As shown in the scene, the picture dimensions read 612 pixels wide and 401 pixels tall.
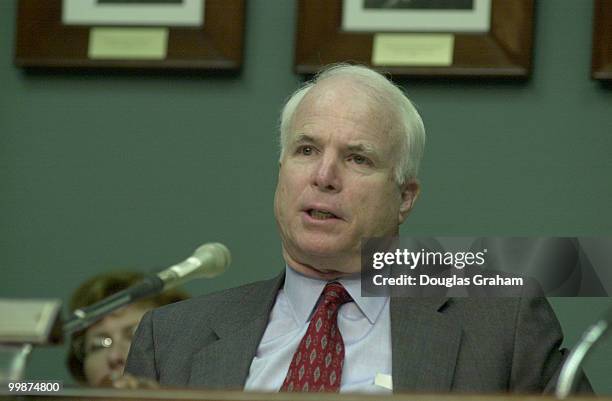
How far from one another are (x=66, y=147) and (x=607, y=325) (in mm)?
2672

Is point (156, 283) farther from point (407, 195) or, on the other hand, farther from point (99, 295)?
point (99, 295)

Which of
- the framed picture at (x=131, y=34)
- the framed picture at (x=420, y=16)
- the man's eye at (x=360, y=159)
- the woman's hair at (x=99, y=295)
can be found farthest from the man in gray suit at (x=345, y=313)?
the framed picture at (x=131, y=34)

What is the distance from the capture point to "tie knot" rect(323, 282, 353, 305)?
330 cm

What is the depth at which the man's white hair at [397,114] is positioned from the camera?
11.4ft

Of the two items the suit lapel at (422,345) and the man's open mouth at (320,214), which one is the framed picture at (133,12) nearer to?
the man's open mouth at (320,214)

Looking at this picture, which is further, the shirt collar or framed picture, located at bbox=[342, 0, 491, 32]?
framed picture, located at bbox=[342, 0, 491, 32]

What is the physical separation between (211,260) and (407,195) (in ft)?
2.39

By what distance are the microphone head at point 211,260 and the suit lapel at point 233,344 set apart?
0.78ft

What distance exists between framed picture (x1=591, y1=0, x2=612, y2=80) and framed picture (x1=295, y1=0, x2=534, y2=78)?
0.70 ft

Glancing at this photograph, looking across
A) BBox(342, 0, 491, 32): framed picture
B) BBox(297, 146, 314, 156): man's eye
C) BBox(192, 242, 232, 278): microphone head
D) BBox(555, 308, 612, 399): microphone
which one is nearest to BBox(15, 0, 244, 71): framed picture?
BBox(342, 0, 491, 32): framed picture

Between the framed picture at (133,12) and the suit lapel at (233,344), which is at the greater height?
the framed picture at (133,12)

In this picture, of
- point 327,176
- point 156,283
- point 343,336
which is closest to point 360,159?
point 327,176

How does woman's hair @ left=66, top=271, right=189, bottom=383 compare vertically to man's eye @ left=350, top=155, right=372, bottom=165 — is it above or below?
below

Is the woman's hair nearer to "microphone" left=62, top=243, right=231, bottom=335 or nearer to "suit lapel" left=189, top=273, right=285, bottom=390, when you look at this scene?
"suit lapel" left=189, top=273, right=285, bottom=390
